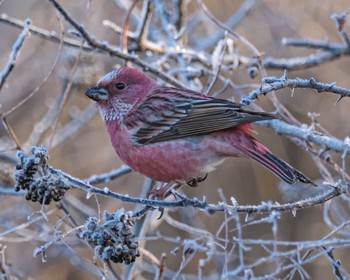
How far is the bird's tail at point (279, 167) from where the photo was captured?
4041 mm

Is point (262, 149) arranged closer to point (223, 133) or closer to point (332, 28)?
point (223, 133)

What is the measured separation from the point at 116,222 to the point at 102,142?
5.90 metres

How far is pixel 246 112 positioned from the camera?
448 centimetres

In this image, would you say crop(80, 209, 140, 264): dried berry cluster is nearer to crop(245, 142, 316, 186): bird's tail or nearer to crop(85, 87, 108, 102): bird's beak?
crop(245, 142, 316, 186): bird's tail

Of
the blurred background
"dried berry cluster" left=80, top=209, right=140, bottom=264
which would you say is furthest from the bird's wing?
the blurred background

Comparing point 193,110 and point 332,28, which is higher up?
point 332,28

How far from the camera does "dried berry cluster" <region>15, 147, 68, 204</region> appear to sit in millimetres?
3152

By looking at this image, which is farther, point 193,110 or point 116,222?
point 193,110

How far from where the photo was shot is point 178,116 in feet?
16.2

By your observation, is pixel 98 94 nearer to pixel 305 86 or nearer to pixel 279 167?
pixel 279 167

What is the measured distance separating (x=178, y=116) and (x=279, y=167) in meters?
1.04

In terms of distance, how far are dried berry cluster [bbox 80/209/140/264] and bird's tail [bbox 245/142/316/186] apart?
45.9 inches

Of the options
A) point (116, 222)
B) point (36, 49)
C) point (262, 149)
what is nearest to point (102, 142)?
point (36, 49)

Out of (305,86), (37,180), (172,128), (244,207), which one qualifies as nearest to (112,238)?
(37,180)
